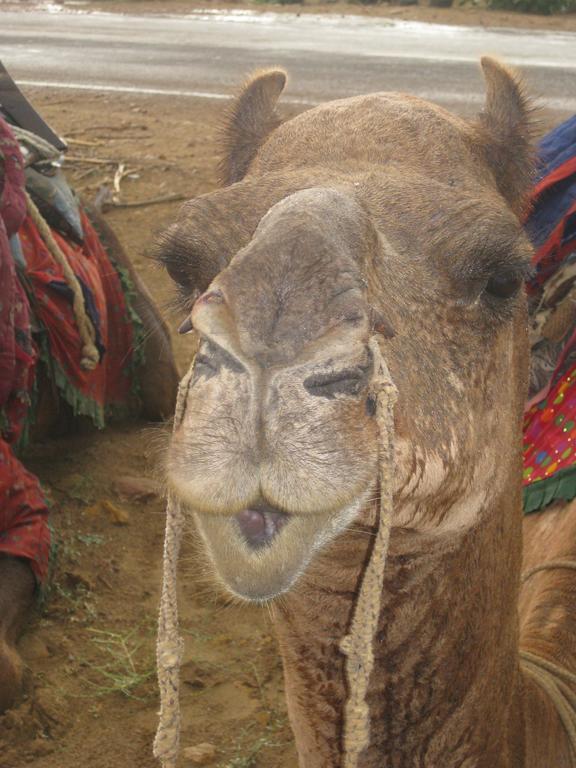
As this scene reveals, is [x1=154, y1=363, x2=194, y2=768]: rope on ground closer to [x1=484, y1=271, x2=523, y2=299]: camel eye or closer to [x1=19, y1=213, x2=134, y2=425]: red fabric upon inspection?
[x1=484, y1=271, x2=523, y2=299]: camel eye

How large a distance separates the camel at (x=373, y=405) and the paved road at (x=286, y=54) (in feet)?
27.7

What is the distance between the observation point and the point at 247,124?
9.65ft

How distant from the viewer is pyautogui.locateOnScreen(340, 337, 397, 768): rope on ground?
1.79 meters

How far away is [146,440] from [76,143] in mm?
5205

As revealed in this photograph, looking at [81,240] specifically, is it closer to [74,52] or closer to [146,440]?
[146,440]

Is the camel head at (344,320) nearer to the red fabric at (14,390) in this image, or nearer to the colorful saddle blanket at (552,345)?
the colorful saddle blanket at (552,345)

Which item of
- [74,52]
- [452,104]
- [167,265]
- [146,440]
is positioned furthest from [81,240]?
[74,52]

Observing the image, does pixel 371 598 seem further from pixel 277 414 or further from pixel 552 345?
pixel 552 345

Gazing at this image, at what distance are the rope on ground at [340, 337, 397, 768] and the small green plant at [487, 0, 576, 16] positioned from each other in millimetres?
16148

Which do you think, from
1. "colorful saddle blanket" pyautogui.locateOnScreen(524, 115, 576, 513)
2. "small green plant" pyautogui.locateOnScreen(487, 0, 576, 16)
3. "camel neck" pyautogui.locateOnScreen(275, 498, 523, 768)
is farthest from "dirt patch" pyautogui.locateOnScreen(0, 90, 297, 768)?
"small green plant" pyautogui.locateOnScreen(487, 0, 576, 16)

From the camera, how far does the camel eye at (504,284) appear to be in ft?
7.44

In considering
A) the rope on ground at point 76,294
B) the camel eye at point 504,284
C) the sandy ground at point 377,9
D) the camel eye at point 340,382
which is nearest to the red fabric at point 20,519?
the rope on ground at point 76,294

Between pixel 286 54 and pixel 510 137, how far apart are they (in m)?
11.6

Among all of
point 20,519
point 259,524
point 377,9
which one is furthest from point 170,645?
point 377,9
